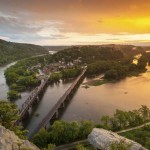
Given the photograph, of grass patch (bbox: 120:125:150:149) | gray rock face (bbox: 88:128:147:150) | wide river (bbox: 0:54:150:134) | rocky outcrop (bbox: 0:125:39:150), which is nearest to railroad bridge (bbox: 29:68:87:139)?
wide river (bbox: 0:54:150:134)

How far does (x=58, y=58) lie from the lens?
19475 cm

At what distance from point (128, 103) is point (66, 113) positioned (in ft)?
64.4

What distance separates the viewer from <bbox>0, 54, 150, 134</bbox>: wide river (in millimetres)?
72875

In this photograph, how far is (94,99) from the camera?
8931cm

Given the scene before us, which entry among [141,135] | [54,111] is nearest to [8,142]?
[141,135]

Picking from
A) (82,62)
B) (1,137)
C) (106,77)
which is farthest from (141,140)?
(82,62)

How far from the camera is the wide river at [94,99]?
72875 mm

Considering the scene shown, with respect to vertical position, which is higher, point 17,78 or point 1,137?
point 1,137

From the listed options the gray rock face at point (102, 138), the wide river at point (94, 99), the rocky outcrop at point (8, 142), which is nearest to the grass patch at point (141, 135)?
the gray rock face at point (102, 138)

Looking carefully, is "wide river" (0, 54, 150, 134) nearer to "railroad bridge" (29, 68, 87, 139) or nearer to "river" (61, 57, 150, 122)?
"river" (61, 57, 150, 122)

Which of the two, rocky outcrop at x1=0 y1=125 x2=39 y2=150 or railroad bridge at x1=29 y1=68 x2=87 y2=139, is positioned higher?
rocky outcrop at x1=0 y1=125 x2=39 y2=150

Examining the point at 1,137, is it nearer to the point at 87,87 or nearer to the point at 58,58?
the point at 87,87

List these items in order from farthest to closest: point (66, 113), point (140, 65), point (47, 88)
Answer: point (140, 65), point (47, 88), point (66, 113)

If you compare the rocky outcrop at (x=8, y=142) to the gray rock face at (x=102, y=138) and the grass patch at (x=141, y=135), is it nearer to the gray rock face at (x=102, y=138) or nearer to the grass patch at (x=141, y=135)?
the gray rock face at (x=102, y=138)
